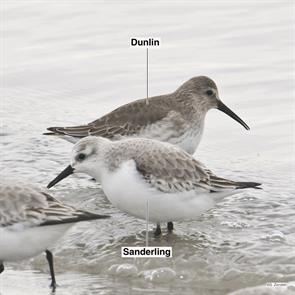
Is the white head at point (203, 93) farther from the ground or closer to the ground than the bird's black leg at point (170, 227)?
farther from the ground

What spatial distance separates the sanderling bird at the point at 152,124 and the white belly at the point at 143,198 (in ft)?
6.59

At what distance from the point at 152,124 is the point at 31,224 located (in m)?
3.60

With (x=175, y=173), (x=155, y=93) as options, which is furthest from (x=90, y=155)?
(x=155, y=93)

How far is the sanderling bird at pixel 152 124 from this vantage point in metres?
11.4

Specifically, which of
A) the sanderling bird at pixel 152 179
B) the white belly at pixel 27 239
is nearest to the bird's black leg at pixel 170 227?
the sanderling bird at pixel 152 179

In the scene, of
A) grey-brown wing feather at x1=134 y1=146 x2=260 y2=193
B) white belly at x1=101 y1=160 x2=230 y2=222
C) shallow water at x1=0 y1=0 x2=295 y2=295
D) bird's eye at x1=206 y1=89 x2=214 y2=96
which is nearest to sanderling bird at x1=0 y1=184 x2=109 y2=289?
shallow water at x1=0 y1=0 x2=295 y2=295

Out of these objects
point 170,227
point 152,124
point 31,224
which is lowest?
point 170,227

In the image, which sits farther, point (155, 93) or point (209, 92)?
point (155, 93)

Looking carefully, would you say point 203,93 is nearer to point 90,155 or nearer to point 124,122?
point 124,122

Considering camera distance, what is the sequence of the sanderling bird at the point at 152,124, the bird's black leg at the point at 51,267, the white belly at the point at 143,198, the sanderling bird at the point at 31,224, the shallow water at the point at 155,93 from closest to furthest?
the sanderling bird at the point at 31,224
the bird's black leg at the point at 51,267
the shallow water at the point at 155,93
the white belly at the point at 143,198
the sanderling bird at the point at 152,124

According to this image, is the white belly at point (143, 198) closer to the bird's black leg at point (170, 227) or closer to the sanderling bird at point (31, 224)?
the bird's black leg at point (170, 227)

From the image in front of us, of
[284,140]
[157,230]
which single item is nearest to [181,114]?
[284,140]

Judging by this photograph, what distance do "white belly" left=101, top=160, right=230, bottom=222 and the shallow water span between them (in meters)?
0.34

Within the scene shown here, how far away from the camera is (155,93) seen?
→ 46.6ft
